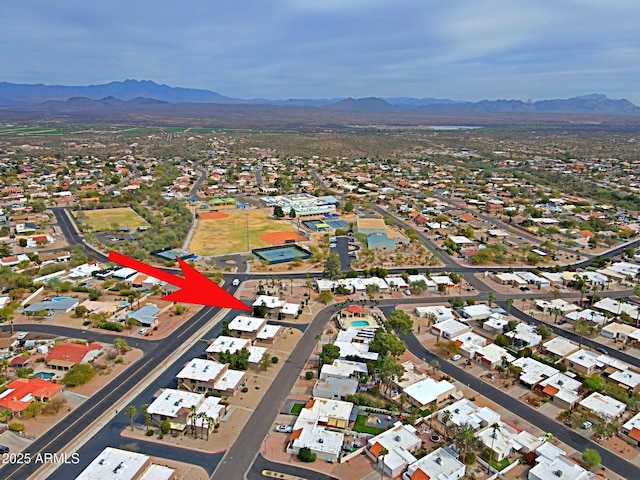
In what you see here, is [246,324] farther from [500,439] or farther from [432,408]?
[500,439]

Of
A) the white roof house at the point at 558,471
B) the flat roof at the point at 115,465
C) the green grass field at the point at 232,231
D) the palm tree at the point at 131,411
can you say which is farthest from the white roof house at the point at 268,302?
the white roof house at the point at 558,471

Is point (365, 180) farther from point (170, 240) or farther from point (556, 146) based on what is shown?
point (556, 146)

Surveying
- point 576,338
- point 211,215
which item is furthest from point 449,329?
point 211,215

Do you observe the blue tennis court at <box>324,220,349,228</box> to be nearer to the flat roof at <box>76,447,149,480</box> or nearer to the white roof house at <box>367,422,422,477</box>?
the white roof house at <box>367,422,422,477</box>

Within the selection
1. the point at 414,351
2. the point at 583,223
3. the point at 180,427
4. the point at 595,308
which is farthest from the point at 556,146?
the point at 180,427

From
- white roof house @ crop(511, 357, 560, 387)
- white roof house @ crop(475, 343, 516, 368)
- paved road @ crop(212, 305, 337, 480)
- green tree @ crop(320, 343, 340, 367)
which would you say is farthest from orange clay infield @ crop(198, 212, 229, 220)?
white roof house @ crop(511, 357, 560, 387)

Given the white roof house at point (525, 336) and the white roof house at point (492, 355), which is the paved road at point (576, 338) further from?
the white roof house at point (492, 355)
